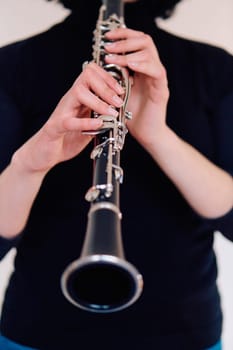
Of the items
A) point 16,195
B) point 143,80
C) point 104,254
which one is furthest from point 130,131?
point 104,254

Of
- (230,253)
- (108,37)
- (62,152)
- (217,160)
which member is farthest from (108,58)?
(230,253)

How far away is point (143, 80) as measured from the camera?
0.78m

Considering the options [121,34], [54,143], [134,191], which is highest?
[121,34]

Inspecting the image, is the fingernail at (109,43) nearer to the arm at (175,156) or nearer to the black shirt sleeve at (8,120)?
the arm at (175,156)

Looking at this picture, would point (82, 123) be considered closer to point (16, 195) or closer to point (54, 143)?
point (54, 143)

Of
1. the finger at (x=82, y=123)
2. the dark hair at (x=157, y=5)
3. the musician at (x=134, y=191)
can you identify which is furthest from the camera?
the dark hair at (x=157, y=5)

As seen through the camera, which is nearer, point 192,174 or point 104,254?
point 104,254

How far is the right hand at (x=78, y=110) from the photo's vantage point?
24.8 inches

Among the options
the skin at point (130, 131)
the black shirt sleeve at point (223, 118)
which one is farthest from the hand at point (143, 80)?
the black shirt sleeve at point (223, 118)

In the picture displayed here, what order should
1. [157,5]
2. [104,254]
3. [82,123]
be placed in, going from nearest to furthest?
[104,254] < [82,123] < [157,5]

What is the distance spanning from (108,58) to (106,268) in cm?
29

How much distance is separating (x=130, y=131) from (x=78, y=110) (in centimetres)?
16

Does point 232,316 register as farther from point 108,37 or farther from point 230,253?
point 108,37

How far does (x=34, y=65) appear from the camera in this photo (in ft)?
2.75
